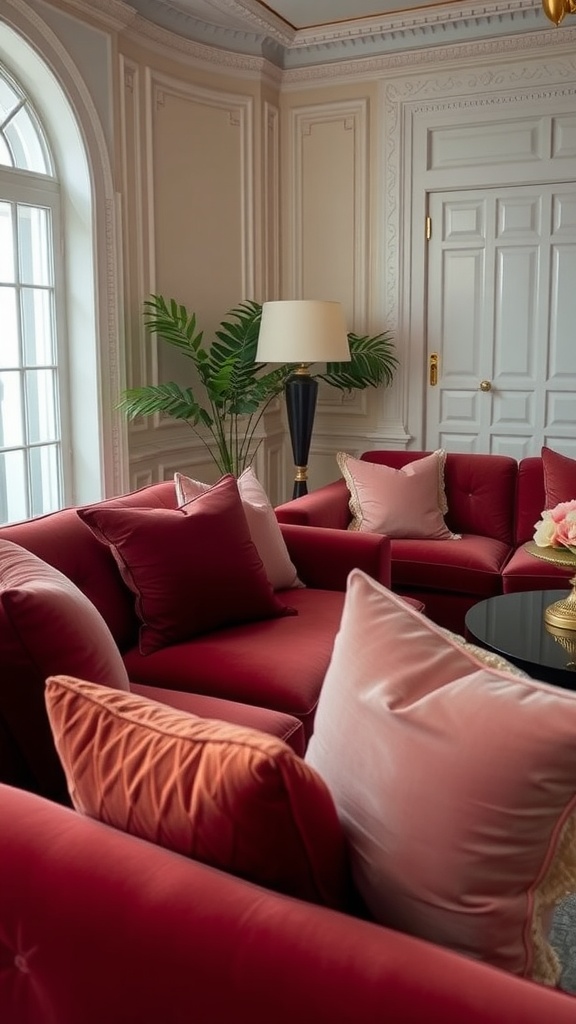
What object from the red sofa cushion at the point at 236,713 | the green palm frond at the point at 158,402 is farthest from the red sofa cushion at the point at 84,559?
the green palm frond at the point at 158,402

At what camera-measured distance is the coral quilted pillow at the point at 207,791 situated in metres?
0.82

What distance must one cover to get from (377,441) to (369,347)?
0.54 metres

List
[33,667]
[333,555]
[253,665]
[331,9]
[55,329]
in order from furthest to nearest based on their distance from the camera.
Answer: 1. [331,9]
2. [55,329]
3. [333,555]
4. [253,665]
5. [33,667]

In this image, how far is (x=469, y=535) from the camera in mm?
3732

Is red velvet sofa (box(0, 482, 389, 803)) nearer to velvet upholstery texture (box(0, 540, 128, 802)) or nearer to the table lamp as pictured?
velvet upholstery texture (box(0, 540, 128, 802))

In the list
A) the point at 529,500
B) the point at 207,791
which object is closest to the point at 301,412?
the point at 529,500

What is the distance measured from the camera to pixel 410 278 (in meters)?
4.69

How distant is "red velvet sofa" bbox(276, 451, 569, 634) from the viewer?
3.26m

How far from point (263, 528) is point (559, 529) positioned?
84cm

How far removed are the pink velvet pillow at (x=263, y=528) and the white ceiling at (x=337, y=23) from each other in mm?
2462

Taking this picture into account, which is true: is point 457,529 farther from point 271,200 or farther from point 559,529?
point 271,200

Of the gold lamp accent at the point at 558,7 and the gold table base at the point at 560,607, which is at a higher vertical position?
the gold lamp accent at the point at 558,7

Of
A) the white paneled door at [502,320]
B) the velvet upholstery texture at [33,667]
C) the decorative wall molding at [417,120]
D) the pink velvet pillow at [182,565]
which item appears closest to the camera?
the velvet upholstery texture at [33,667]

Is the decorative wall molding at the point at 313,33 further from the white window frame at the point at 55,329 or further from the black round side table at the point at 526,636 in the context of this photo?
the black round side table at the point at 526,636
